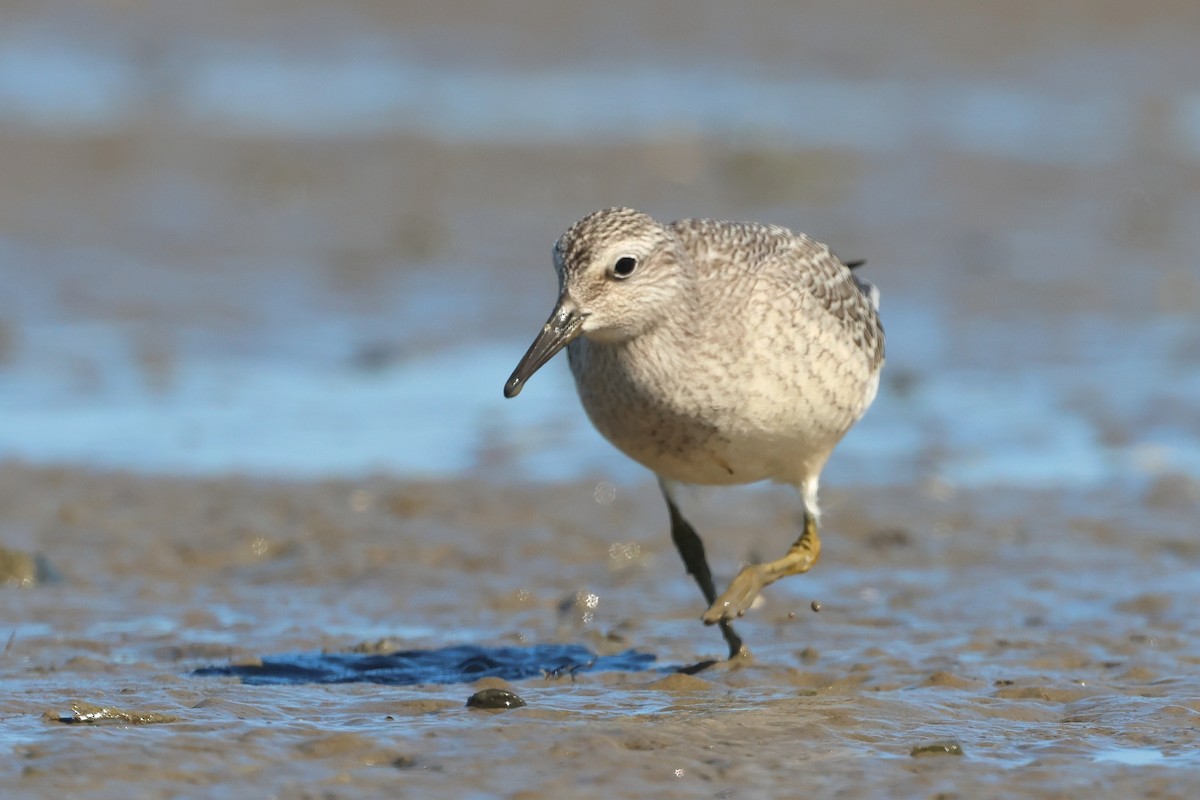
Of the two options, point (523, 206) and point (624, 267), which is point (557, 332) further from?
point (523, 206)

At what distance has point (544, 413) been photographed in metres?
10.5

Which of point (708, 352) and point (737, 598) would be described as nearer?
point (708, 352)

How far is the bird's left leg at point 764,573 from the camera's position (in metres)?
6.54

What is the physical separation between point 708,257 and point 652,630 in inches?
61.5

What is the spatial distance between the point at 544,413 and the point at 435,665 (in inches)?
152

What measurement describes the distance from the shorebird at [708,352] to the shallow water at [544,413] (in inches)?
29.2

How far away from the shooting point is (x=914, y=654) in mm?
6930

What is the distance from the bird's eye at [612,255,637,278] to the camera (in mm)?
6199

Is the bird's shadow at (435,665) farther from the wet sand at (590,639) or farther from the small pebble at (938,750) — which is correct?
the small pebble at (938,750)

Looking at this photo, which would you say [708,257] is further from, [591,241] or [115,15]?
[115,15]

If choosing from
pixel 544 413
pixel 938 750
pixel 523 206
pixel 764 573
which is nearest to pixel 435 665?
pixel 764 573

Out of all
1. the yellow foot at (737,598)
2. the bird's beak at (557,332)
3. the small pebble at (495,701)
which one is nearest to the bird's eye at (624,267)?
the bird's beak at (557,332)

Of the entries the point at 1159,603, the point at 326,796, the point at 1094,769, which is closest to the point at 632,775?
the point at 326,796

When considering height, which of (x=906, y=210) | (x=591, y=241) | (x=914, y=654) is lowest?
(x=914, y=654)
